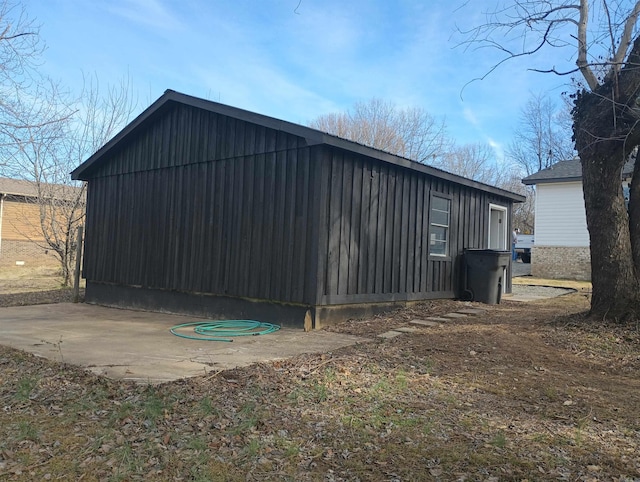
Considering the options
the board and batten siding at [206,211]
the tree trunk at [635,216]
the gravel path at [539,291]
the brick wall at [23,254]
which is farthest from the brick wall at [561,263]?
the brick wall at [23,254]

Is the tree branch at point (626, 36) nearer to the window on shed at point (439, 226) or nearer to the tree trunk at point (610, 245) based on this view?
the tree trunk at point (610, 245)

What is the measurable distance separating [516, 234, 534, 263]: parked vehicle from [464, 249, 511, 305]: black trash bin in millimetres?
19681

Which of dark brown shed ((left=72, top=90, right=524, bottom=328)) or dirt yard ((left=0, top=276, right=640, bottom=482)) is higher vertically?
dark brown shed ((left=72, top=90, right=524, bottom=328))

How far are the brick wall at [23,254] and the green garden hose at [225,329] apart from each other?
16.7 meters

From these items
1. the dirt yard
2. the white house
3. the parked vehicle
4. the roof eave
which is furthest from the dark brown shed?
the parked vehicle

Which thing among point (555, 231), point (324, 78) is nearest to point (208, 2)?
point (324, 78)

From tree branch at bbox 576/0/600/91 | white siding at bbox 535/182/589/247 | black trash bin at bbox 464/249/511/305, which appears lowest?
black trash bin at bbox 464/249/511/305

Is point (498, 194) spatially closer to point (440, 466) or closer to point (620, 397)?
point (620, 397)

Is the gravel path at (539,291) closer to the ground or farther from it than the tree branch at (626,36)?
closer to the ground

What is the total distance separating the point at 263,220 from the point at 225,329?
187 centimetres

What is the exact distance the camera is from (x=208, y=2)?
10.3 metres

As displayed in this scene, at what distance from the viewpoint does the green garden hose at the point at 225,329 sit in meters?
6.85

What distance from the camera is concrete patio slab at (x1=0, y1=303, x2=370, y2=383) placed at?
4.95m

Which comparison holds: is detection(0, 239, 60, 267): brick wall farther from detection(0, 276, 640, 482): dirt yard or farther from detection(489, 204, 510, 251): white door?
detection(0, 276, 640, 482): dirt yard
